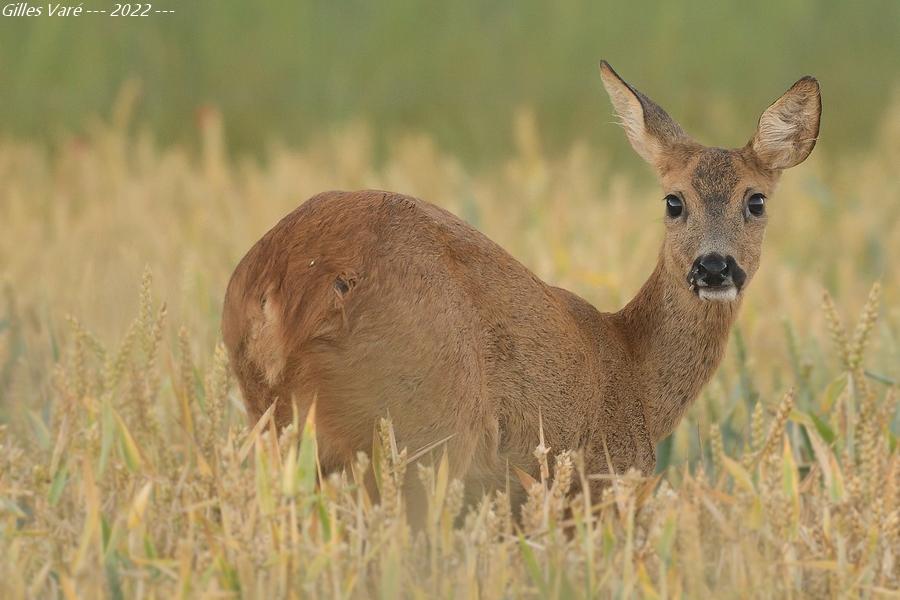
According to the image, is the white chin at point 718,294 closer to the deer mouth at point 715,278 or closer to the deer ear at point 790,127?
the deer mouth at point 715,278

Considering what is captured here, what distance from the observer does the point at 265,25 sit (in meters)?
11.9

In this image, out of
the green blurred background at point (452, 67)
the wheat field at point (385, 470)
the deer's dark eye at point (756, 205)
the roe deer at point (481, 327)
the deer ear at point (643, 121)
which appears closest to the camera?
the wheat field at point (385, 470)

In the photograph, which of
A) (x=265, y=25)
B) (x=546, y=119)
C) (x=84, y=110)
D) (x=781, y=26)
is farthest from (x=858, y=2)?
(x=84, y=110)

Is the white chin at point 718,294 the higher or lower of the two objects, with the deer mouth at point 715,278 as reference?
lower

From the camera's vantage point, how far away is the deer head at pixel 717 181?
503 centimetres

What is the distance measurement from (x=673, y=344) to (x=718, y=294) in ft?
1.06

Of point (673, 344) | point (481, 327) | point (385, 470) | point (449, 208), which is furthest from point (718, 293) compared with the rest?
point (449, 208)

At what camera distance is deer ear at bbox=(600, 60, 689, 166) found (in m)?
5.40

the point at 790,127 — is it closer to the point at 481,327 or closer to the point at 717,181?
the point at 717,181

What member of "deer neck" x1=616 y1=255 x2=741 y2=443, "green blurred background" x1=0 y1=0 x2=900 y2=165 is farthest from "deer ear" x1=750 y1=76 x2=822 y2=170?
"green blurred background" x1=0 y1=0 x2=900 y2=165

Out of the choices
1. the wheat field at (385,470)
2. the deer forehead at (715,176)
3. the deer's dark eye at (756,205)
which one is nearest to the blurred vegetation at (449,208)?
the wheat field at (385,470)

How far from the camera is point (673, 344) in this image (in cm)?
520

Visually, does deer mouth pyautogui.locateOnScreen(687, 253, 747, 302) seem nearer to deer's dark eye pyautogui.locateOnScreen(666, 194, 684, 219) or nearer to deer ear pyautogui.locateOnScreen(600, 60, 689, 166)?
deer's dark eye pyautogui.locateOnScreen(666, 194, 684, 219)

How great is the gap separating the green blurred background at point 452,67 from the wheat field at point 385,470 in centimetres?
336
